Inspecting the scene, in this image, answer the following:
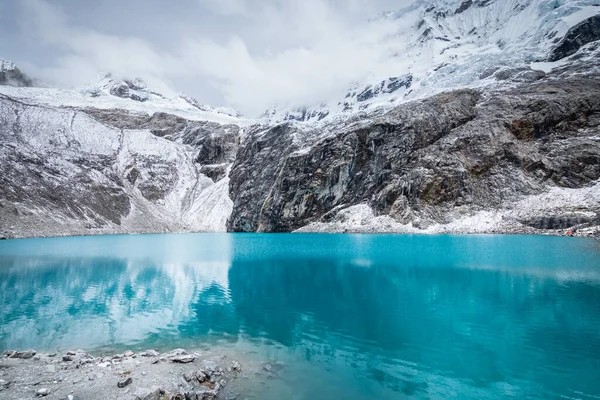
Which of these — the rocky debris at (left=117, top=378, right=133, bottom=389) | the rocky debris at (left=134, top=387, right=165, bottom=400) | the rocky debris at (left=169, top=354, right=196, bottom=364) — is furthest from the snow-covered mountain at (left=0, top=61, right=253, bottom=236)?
the rocky debris at (left=134, top=387, right=165, bottom=400)

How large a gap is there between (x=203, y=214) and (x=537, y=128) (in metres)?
128

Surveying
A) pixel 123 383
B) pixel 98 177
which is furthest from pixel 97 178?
pixel 123 383

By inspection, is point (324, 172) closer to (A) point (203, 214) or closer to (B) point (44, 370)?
(A) point (203, 214)

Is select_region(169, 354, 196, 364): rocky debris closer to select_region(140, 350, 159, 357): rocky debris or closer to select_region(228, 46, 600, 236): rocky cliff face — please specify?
select_region(140, 350, 159, 357): rocky debris

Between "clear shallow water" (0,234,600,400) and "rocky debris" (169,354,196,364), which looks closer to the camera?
"clear shallow water" (0,234,600,400)

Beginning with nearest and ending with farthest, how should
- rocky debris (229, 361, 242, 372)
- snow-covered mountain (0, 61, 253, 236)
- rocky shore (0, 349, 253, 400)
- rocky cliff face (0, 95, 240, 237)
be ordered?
rocky shore (0, 349, 253, 400)
rocky debris (229, 361, 242, 372)
rocky cliff face (0, 95, 240, 237)
snow-covered mountain (0, 61, 253, 236)

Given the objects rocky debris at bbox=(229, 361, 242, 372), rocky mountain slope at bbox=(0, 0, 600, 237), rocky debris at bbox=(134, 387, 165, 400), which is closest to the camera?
rocky debris at bbox=(134, 387, 165, 400)

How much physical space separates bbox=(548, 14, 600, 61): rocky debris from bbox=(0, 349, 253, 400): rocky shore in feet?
555

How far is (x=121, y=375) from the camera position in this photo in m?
14.0

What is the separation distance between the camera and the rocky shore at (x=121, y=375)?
40.8 feet

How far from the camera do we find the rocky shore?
12.4 meters

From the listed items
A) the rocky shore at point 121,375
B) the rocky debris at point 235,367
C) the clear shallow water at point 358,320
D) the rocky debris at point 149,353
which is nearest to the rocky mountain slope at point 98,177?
the clear shallow water at point 358,320

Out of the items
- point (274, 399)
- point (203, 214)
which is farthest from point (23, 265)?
point (203, 214)

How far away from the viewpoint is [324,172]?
413 feet
